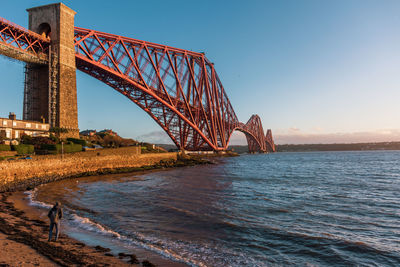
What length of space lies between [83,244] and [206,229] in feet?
14.9

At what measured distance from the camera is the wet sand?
20.2 feet

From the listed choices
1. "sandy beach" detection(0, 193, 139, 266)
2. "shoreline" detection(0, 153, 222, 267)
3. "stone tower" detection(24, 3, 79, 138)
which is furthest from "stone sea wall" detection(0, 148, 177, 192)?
"sandy beach" detection(0, 193, 139, 266)

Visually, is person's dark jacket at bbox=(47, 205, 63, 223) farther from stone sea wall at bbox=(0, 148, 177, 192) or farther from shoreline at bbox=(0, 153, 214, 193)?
stone sea wall at bbox=(0, 148, 177, 192)

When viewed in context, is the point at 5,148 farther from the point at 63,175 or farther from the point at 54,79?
the point at 54,79

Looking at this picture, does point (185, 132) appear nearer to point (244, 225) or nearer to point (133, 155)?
point (133, 155)

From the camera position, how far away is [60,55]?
31.1m

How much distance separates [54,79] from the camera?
3030cm

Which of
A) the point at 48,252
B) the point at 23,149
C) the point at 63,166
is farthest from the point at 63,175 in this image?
the point at 48,252

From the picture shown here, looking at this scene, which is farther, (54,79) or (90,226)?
(54,79)

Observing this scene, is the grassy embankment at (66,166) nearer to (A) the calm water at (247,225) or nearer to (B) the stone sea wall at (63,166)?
(B) the stone sea wall at (63,166)

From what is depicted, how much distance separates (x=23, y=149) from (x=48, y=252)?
839 inches

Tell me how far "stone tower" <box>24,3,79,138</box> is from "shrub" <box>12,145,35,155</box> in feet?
18.3

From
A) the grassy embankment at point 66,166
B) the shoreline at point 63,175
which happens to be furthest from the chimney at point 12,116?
the shoreline at point 63,175

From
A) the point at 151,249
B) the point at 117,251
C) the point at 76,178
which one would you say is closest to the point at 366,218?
the point at 151,249
